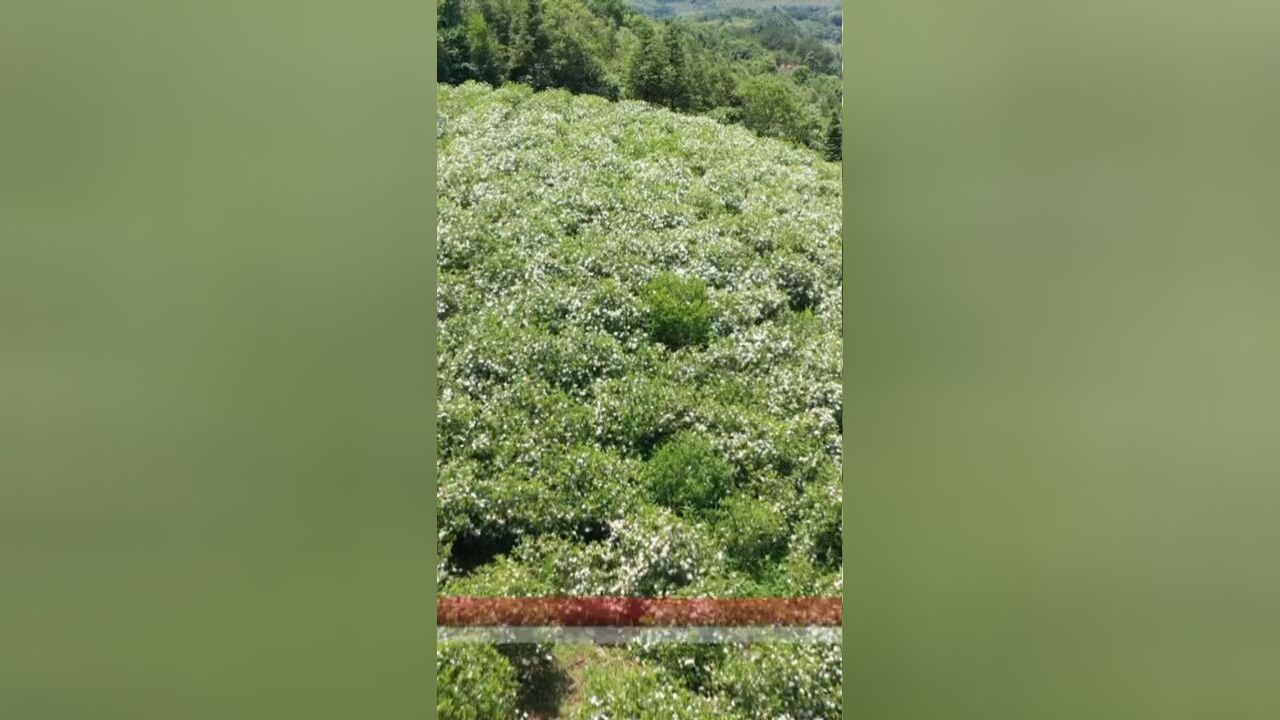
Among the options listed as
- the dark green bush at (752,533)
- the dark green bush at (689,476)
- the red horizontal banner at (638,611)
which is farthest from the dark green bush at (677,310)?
the red horizontal banner at (638,611)

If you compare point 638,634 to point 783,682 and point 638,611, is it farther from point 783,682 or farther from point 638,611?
point 783,682

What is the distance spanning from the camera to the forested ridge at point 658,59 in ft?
9.27

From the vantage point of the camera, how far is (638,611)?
2352 mm

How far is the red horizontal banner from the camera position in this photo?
7.68 feet
